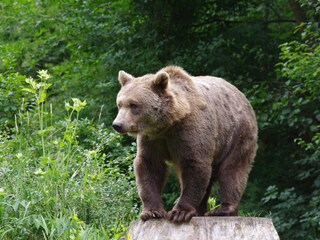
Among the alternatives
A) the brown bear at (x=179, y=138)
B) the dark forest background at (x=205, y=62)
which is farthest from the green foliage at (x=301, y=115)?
the brown bear at (x=179, y=138)

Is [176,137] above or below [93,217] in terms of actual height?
above

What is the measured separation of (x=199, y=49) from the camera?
37.6ft

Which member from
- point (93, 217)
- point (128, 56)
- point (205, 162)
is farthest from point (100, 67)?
point (205, 162)

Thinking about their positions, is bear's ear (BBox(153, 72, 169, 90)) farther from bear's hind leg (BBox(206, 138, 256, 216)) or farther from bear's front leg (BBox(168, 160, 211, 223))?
bear's hind leg (BBox(206, 138, 256, 216))

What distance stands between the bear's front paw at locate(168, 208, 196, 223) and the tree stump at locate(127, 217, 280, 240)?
3cm

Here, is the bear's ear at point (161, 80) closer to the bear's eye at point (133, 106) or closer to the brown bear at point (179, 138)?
the brown bear at point (179, 138)

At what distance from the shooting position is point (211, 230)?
4.80m

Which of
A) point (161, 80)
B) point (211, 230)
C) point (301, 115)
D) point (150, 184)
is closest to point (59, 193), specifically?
point (150, 184)

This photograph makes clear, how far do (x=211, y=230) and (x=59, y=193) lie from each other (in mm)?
1555

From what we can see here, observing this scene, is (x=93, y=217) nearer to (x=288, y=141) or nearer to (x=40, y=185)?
(x=40, y=185)

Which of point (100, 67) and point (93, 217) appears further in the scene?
point (100, 67)

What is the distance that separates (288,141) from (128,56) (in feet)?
10.0

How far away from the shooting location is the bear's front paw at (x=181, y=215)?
4992 mm

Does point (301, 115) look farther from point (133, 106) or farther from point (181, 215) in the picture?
point (181, 215)
